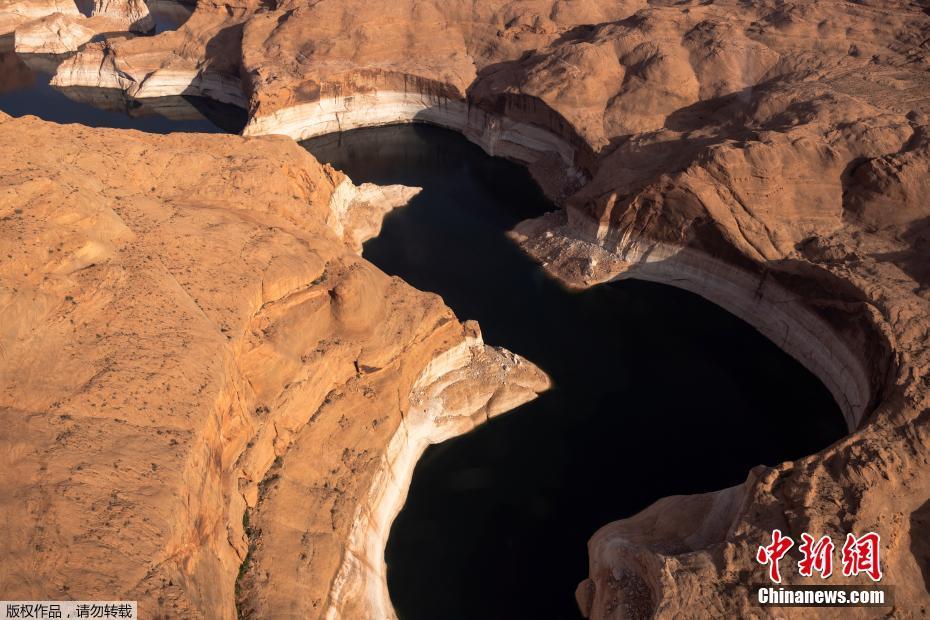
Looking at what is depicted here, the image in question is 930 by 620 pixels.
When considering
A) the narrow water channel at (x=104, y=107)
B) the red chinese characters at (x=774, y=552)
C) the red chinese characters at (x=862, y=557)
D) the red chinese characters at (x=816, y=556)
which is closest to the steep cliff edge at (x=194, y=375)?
the red chinese characters at (x=774, y=552)

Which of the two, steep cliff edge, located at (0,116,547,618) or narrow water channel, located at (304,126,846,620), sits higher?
steep cliff edge, located at (0,116,547,618)

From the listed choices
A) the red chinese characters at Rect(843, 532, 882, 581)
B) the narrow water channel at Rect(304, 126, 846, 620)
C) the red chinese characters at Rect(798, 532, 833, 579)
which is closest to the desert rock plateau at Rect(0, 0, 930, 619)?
the red chinese characters at Rect(798, 532, 833, 579)

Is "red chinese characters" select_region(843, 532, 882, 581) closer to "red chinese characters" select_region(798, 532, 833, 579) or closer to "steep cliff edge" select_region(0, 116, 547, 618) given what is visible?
"red chinese characters" select_region(798, 532, 833, 579)

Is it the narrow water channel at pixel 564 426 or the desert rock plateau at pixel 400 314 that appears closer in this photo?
the desert rock plateau at pixel 400 314

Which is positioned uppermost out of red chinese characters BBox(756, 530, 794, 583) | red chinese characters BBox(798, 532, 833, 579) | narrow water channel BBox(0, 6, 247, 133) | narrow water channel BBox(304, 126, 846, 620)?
red chinese characters BBox(798, 532, 833, 579)

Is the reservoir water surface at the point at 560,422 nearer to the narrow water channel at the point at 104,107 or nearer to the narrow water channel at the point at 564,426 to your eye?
the narrow water channel at the point at 564,426

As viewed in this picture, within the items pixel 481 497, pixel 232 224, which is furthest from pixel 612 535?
pixel 232 224
